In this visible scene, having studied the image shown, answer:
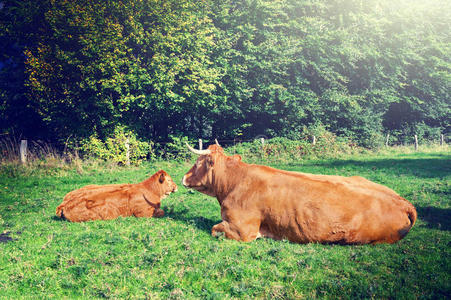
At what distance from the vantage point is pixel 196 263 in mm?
4848

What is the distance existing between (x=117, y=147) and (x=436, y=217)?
15618 mm

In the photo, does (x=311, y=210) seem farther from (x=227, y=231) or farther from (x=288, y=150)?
(x=288, y=150)

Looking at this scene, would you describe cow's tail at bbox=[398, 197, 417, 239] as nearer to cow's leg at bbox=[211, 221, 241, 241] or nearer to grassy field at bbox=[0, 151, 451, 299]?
grassy field at bbox=[0, 151, 451, 299]

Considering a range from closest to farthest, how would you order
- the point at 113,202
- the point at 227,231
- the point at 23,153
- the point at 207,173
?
1. the point at 227,231
2. the point at 207,173
3. the point at 113,202
4. the point at 23,153

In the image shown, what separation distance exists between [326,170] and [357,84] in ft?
64.4

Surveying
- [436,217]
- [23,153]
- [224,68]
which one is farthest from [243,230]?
[224,68]

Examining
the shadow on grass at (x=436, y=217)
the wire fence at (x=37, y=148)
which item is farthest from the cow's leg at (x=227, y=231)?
the wire fence at (x=37, y=148)

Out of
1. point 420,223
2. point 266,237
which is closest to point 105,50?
point 266,237

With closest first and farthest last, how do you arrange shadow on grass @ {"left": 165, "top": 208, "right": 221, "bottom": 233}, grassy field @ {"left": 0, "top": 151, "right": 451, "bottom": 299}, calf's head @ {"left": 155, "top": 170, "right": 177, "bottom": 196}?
1. grassy field @ {"left": 0, "top": 151, "right": 451, "bottom": 299}
2. shadow on grass @ {"left": 165, "top": 208, "right": 221, "bottom": 233}
3. calf's head @ {"left": 155, "top": 170, "right": 177, "bottom": 196}

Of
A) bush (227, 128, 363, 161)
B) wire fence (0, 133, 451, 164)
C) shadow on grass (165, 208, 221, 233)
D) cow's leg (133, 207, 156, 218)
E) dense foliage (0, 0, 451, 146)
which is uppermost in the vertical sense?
dense foliage (0, 0, 451, 146)

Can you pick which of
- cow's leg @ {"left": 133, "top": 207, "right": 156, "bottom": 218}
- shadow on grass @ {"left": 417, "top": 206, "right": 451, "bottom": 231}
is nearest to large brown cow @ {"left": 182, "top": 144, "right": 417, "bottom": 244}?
shadow on grass @ {"left": 417, "top": 206, "right": 451, "bottom": 231}

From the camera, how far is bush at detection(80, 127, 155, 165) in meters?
18.3

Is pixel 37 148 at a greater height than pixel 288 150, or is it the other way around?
pixel 37 148

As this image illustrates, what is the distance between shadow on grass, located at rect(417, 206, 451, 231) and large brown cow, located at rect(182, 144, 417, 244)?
1405mm
